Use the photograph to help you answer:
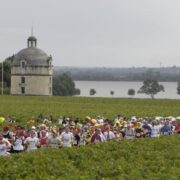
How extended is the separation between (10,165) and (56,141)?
5.43 metres

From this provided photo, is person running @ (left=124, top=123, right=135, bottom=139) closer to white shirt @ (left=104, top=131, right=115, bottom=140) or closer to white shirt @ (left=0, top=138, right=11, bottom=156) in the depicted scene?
white shirt @ (left=104, top=131, right=115, bottom=140)

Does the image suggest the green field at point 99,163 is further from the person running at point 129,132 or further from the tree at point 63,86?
the tree at point 63,86

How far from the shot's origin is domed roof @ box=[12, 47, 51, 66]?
144 m

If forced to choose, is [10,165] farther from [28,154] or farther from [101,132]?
[101,132]

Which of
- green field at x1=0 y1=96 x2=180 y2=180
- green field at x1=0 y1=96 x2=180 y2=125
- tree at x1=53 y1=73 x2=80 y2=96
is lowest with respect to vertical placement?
green field at x1=0 y1=96 x2=180 y2=180

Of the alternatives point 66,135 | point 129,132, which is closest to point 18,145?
point 66,135

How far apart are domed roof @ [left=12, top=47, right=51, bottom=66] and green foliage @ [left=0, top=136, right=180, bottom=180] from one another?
11649 centimetres

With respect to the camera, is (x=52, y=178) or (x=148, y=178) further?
(x=148, y=178)

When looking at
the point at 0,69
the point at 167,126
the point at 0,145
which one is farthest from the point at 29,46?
the point at 0,145

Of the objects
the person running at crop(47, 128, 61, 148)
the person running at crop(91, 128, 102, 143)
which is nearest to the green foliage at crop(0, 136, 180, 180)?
the person running at crop(91, 128, 102, 143)

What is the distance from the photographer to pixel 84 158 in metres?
23.8

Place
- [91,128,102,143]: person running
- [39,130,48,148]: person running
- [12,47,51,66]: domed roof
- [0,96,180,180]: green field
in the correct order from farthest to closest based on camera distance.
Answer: [12,47,51,66]: domed roof, [91,128,102,143]: person running, [39,130,48,148]: person running, [0,96,180,180]: green field

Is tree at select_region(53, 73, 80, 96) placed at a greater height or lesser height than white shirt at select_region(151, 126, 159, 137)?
greater

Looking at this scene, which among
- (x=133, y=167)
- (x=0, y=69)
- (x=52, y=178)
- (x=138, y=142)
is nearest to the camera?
(x=52, y=178)
